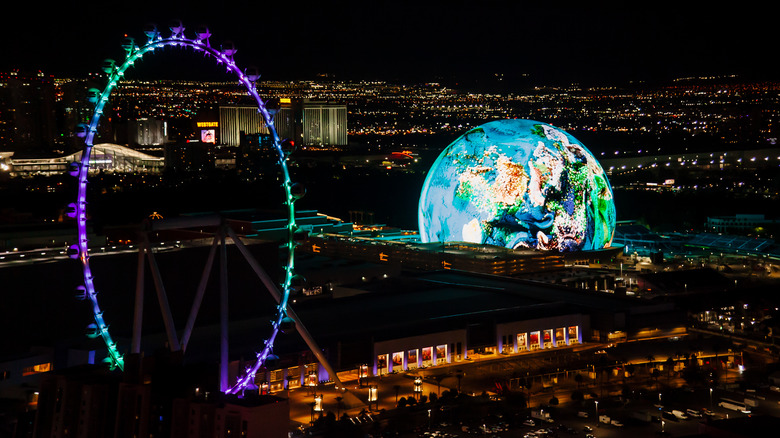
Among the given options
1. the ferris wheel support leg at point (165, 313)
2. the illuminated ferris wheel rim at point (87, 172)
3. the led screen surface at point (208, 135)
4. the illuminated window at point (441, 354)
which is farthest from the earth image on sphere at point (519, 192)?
the led screen surface at point (208, 135)

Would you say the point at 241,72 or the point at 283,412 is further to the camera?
the point at 241,72

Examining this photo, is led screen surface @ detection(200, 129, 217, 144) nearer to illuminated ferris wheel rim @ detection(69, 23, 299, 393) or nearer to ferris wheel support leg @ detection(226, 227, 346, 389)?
ferris wheel support leg @ detection(226, 227, 346, 389)

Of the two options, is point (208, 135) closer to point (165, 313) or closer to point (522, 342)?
point (522, 342)

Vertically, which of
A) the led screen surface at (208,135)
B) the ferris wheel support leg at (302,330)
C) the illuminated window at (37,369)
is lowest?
the illuminated window at (37,369)

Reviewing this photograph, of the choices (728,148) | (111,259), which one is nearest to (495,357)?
(111,259)

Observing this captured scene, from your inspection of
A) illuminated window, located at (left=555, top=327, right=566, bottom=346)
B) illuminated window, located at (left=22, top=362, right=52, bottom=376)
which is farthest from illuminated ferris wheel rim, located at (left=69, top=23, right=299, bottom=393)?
illuminated window, located at (left=555, top=327, right=566, bottom=346)

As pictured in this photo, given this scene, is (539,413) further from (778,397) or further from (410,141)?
(410,141)

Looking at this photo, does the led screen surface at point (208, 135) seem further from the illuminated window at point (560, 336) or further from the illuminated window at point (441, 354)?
the illuminated window at point (441, 354)
